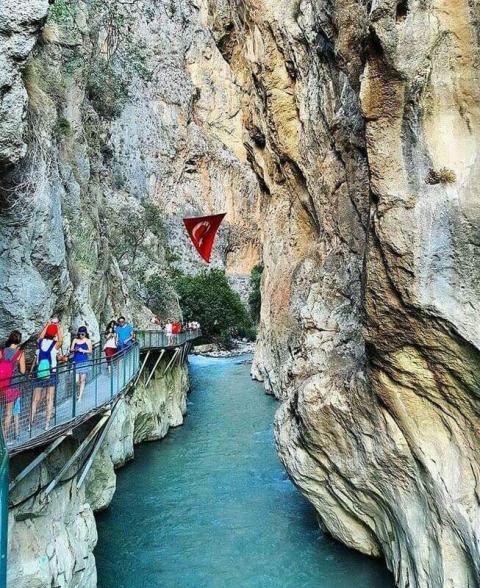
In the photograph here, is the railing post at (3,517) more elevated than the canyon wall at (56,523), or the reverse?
the railing post at (3,517)

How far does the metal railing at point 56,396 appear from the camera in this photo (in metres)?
7.27

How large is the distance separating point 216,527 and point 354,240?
24.1 ft

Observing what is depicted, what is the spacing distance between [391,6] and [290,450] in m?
8.37

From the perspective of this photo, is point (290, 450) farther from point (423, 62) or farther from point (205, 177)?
point (205, 177)

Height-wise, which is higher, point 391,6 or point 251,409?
point 391,6

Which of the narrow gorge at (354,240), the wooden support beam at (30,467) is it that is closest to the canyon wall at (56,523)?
the narrow gorge at (354,240)

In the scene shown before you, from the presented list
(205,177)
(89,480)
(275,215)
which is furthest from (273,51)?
(205,177)

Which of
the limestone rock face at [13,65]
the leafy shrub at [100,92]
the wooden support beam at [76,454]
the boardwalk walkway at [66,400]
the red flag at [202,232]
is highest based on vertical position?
the leafy shrub at [100,92]

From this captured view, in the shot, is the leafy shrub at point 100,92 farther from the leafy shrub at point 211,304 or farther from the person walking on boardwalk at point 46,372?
the leafy shrub at point 211,304

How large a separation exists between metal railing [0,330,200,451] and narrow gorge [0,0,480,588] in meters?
1.62

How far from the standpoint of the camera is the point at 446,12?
7.57 meters

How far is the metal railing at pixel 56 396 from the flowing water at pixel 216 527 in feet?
11.8

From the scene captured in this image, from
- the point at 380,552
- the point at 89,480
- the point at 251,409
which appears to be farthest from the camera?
the point at 251,409

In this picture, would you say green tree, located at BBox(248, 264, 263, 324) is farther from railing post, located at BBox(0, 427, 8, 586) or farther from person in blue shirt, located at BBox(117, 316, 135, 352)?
railing post, located at BBox(0, 427, 8, 586)
